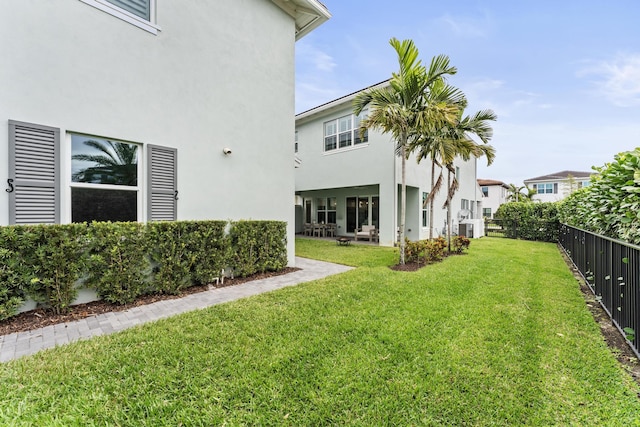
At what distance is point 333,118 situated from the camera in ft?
48.8

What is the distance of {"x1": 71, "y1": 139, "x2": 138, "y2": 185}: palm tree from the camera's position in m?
4.87

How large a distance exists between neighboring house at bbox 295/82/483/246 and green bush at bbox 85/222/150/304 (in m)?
10.4

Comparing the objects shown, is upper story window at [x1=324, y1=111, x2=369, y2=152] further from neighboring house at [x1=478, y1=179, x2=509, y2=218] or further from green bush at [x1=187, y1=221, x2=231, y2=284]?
neighboring house at [x1=478, y1=179, x2=509, y2=218]

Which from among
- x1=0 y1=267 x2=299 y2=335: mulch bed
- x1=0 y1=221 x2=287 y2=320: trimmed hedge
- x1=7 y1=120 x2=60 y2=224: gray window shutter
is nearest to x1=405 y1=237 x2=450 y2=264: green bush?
x1=0 y1=221 x2=287 y2=320: trimmed hedge

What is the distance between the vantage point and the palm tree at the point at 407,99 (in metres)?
7.68

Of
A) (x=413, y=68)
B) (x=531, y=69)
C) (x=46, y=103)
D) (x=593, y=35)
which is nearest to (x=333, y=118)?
(x=413, y=68)

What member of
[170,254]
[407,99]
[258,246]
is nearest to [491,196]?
[407,99]

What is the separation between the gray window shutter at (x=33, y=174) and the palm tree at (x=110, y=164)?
0.35m

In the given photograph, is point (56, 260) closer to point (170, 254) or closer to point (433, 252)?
A: point (170, 254)

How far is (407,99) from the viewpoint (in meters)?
8.14

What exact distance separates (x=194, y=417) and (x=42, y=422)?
3.73 ft

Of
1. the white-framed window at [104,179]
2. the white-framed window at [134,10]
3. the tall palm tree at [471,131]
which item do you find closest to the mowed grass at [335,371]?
the white-framed window at [104,179]

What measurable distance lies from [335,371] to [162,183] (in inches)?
197

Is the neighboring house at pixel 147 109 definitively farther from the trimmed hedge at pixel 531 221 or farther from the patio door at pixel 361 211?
the trimmed hedge at pixel 531 221
